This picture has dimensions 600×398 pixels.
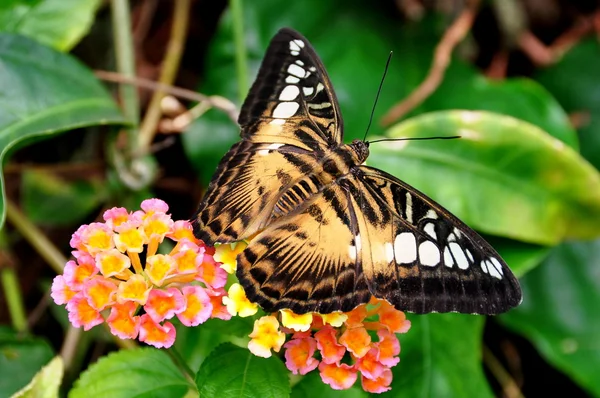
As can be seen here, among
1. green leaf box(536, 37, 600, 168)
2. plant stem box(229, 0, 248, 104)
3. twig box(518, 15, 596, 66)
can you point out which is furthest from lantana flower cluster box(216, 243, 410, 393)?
twig box(518, 15, 596, 66)

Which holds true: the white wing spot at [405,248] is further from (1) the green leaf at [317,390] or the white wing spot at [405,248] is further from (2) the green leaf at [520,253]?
(2) the green leaf at [520,253]

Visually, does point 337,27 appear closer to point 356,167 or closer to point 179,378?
point 356,167

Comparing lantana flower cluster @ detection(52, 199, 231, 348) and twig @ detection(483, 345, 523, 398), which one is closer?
lantana flower cluster @ detection(52, 199, 231, 348)

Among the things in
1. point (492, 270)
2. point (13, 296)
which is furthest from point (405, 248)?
point (13, 296)

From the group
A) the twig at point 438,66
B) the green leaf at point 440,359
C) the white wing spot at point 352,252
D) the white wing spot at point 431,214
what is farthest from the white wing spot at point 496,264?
the twig at point 438,66

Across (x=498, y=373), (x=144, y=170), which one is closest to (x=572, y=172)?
(x=498, y=373)

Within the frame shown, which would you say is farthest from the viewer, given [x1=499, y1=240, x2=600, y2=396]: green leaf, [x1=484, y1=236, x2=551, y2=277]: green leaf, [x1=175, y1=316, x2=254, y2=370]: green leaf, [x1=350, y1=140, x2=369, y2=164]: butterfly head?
[x1=499, y1=240, x2=600, y2=396]: green leaf

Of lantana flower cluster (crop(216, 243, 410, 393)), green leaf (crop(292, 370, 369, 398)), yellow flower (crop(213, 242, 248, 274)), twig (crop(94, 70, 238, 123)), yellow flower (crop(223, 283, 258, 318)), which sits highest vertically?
twig (crop(94, 70, 238, 123))

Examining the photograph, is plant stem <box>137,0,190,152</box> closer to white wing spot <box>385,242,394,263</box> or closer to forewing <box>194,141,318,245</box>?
forewing <box>194,141,318,245</box>
